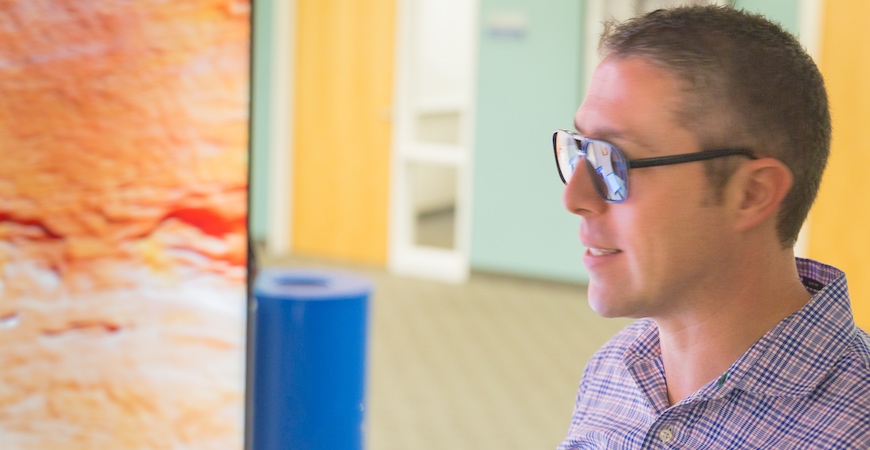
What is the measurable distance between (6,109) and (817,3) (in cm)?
467

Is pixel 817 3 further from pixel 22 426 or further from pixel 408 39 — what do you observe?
pixel 22 426

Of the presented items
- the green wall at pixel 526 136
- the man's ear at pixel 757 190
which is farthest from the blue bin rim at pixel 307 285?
the green wall at pixel 526 136

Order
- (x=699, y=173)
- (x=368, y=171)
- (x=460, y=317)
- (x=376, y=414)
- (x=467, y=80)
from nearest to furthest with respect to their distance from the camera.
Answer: (x=699, y=173)
(x=376, y=414)
(x=460, y=317)
(x=467, y=80)
(x=368, y=171)

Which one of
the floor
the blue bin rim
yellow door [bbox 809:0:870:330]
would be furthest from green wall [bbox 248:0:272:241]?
the blue bin rim

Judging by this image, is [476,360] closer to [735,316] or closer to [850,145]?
[850,145]

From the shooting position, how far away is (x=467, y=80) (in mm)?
6746

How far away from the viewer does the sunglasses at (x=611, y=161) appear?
1.26 meters

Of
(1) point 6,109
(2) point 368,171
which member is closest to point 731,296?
(1) point 6,109

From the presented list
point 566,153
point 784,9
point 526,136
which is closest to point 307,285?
point 566,153

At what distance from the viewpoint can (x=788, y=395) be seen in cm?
121

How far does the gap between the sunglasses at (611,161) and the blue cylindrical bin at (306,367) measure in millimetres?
1119

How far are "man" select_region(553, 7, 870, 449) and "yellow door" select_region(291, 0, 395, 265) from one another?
5826 mm

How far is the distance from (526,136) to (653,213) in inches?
207

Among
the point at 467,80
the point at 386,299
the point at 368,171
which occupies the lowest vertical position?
the point at 386,299
